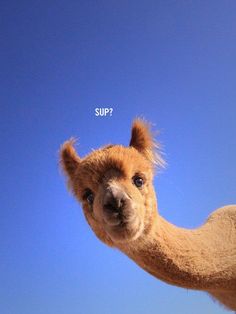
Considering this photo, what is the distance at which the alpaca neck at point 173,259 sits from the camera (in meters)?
2.35

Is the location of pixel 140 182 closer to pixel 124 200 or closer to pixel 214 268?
pixel 124 200

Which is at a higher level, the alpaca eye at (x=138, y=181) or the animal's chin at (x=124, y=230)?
the alpaca eye at (x=138, y=181)

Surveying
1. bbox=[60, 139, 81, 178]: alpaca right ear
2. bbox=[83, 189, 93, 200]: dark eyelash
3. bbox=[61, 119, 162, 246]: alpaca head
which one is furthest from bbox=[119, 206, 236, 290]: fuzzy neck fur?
bbox=[60, 139, 81, 178]: alpaca right ear

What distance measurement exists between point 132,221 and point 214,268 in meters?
0.78

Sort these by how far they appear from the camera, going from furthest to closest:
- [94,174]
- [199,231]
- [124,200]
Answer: [199,231]
[94,174]
[124,200]

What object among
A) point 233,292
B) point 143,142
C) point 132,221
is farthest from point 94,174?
point 233,292

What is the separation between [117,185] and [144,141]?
598mm

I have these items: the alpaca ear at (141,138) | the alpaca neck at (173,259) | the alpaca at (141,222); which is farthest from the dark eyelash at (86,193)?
the alpaca ear at (141,138)

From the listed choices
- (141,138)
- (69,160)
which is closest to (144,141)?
(141,138)

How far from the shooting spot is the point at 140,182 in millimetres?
2363

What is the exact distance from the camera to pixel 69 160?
2648mm

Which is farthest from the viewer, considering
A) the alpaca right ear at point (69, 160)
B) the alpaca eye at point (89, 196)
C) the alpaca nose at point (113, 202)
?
the alpaca right ear at point (69, 160)

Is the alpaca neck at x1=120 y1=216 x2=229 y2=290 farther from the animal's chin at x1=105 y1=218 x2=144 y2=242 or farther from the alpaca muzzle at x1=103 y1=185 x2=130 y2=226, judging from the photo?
the alpaca muzzle at x1=103 y1=185 x2=130 y2=226

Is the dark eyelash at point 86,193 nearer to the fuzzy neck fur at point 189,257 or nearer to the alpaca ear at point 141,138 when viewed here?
the fuzzy neck fur at point 189,257
